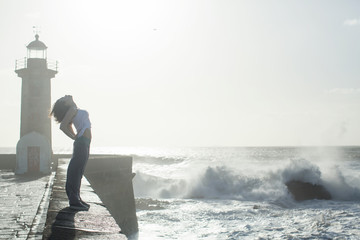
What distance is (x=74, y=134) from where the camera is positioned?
3.35 metres

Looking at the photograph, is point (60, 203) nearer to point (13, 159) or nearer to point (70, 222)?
point (70, 222)

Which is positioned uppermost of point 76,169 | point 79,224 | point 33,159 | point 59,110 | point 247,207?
point 59,110

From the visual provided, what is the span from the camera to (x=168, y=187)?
25.4 metres

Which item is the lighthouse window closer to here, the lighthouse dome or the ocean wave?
the lighthouse dome

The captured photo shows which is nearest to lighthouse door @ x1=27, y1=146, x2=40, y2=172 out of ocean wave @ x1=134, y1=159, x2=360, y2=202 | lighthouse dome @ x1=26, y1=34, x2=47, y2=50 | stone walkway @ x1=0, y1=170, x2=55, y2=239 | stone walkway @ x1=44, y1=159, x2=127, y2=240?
lighthouse dome @ x1=26, y1=34, x2=47, y2=50

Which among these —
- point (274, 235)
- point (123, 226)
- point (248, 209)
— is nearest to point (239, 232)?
point (274, 235)

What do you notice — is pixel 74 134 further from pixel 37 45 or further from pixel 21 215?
pixel 37 45

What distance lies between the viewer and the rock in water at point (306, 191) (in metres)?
21.2

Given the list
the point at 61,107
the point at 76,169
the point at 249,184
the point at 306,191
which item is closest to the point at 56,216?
the point at 76,169

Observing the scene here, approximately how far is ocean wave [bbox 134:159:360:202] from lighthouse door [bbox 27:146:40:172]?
38.5 ft

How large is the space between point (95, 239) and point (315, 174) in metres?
24.9

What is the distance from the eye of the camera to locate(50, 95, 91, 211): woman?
3.29 m

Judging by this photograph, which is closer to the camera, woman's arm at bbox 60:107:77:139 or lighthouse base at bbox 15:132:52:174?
woman's arm at bbox 60:107:77:139

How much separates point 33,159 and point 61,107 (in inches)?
412
